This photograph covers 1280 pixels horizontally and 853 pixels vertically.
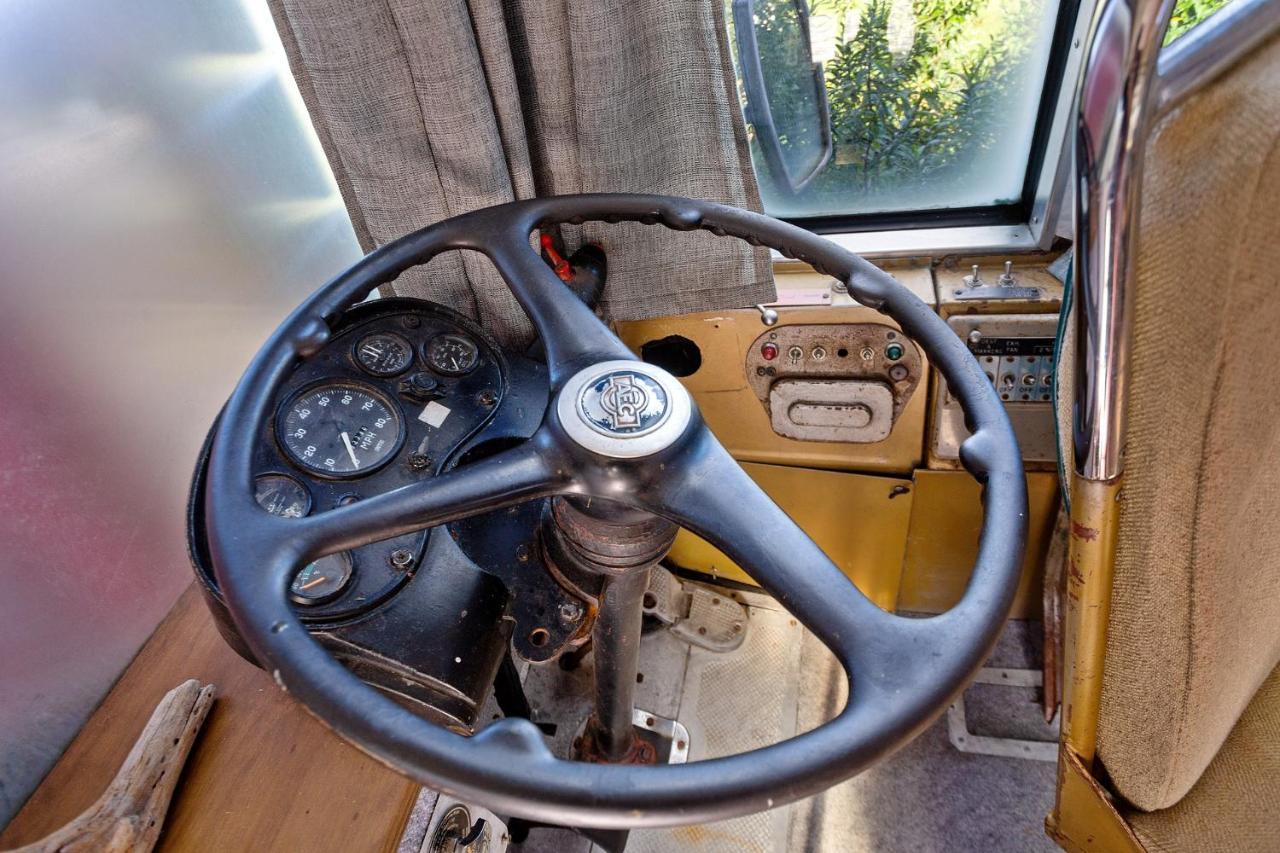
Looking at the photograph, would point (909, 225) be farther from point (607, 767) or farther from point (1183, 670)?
point (607, 767)

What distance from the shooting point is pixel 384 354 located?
934 millimetres

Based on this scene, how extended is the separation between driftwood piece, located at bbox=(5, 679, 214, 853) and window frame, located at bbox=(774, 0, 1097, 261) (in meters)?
1.17

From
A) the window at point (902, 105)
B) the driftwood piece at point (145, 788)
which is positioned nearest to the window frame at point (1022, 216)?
the window at point (902, 105)

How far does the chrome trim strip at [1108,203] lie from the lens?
0.54m

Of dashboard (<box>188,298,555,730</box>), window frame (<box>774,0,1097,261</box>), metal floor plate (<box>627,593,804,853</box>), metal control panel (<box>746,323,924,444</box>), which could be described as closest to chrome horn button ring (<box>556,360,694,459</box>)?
dashboard (<box>188,298,555,730</box>)

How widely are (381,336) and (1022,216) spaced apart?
1.14 meters

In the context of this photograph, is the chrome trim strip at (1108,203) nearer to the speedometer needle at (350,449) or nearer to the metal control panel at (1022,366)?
the metal control panel at (1022,366)

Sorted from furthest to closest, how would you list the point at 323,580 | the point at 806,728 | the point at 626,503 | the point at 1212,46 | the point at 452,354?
the point at 806,728, the point at 452,354, the point at 323,580, the point at 626,503, the point at 1212,46

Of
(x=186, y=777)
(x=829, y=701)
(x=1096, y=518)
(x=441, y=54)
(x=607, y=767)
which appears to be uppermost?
A: (x=441, y=54)

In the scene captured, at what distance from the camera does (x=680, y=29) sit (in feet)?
3.17

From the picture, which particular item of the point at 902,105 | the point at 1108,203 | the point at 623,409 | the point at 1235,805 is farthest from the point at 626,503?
the point at 902,105

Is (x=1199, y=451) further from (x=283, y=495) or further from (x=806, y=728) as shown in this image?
(x=806, y=728)

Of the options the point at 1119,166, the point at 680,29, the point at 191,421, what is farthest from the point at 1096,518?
the point at 191,421

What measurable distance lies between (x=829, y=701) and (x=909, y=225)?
1.00 m
